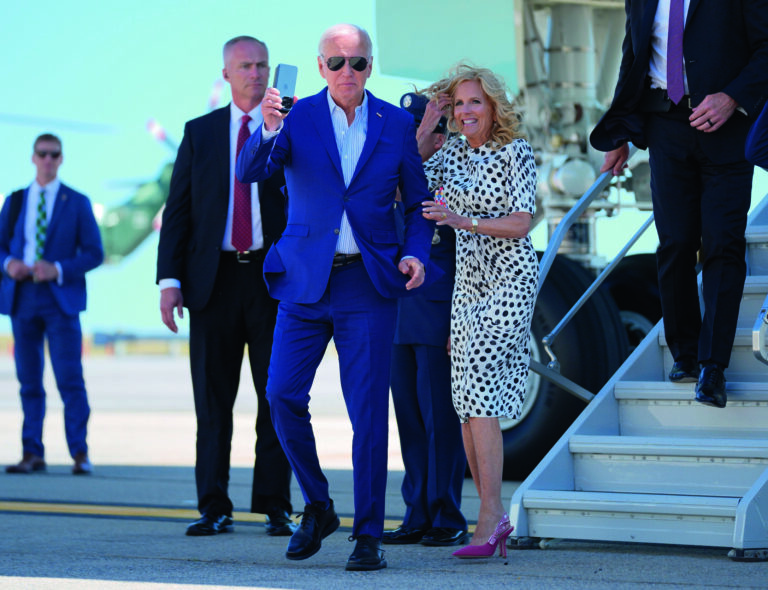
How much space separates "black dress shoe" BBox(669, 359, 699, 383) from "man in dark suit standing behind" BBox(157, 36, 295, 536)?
1.47m

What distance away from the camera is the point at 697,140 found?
157 inches

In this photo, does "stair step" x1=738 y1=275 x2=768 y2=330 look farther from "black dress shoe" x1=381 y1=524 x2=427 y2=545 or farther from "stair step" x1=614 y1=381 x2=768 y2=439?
"black dress shoe" x1=381 y1=524 x2=427 y2=545

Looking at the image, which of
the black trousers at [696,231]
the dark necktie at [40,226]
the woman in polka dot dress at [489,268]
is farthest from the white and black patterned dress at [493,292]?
the dark necktie at [40,226]

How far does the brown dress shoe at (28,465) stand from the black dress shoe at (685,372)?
3.97 metres

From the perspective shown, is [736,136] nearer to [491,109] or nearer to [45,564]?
[491,109]

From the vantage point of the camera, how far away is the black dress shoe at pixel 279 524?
441 cm

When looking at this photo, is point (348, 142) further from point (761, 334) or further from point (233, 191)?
point (761, 334)

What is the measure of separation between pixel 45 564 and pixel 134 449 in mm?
5001

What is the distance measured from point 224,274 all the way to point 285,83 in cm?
125

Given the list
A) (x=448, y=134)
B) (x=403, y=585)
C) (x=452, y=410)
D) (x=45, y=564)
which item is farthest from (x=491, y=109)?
(x=45, y=564)

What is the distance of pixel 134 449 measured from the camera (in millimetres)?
8445

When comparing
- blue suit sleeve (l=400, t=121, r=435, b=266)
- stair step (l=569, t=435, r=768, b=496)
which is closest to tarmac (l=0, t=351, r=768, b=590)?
stair step (l=569, t=435, r=768, b=496)

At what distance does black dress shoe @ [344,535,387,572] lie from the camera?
3422 mm

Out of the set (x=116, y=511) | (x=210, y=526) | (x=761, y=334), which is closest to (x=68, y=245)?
(x=116, y=511)
